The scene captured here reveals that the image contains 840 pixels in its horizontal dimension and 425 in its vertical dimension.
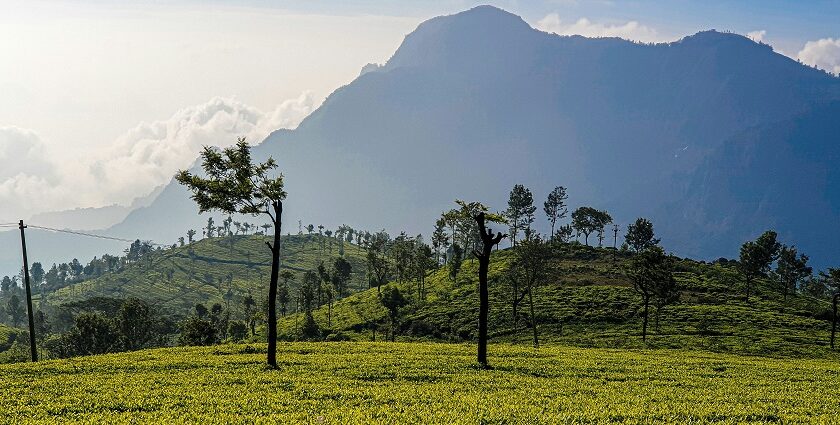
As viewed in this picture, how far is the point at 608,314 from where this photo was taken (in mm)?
113250

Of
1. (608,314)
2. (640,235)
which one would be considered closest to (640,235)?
(640,235)

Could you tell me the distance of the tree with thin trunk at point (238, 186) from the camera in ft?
130

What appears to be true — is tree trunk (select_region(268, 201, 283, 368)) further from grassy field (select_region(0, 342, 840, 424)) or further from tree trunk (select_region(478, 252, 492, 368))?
tree trunk (select_region(478, 252, 492, 368))

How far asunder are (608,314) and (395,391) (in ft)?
306

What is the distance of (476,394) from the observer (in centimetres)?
2803

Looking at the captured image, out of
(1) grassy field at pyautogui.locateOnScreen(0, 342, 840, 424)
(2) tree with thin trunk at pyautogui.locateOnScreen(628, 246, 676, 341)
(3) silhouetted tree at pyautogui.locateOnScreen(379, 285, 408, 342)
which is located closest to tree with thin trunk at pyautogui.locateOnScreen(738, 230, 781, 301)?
(2) tree with thin trunk at pyautogui.locateOnScreen(628, 246, 676, 341)

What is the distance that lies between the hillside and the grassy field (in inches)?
2033

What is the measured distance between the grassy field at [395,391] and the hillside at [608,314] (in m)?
51.6

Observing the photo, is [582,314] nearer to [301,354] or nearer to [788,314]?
[788,314]

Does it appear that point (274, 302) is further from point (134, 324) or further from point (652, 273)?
point (134, 324)

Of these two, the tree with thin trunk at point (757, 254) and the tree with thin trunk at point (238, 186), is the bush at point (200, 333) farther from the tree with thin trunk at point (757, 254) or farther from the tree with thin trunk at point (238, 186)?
the tree with thin trunk at point (757, 254)

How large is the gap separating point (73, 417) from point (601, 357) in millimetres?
40190

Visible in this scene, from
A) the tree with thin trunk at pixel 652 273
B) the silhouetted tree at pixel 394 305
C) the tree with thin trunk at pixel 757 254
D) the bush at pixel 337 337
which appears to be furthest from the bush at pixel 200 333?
the tree with thin trunk at pixel 757 254

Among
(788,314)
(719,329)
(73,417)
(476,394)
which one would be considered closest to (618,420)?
(476,394)
